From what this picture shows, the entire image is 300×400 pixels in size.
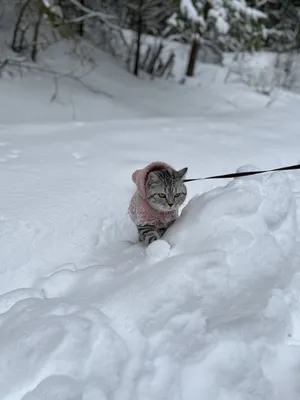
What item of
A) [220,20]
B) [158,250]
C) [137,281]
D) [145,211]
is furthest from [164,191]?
[220,20]

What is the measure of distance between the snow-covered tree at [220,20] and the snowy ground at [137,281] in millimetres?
4092

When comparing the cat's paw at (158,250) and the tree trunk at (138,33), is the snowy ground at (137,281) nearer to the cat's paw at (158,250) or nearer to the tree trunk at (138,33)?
the cat's paw at (158,250)

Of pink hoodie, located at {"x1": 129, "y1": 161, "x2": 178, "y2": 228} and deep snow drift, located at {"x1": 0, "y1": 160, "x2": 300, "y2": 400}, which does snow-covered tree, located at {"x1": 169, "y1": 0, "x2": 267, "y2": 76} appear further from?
deep snow drift, located at {"x1": 0, "y1": 160, "x2": 300, "y2": 400}

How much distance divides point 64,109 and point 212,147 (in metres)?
2.76

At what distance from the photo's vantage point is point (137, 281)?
6.82ft

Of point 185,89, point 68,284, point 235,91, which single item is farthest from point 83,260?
point 235,91

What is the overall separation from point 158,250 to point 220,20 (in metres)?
6.73

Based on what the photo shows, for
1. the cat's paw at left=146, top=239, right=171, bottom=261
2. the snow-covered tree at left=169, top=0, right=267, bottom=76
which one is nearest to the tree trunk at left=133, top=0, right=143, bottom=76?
the snow-covered tree at left=169, top=0, right=267, bottom=76

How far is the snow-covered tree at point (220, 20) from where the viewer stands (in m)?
7.48

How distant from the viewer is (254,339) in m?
1.71

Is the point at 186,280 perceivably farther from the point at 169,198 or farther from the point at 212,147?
the point at 212,147

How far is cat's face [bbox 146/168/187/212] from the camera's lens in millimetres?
2523

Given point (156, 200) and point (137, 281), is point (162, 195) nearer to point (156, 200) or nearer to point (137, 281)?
point (156, 200)

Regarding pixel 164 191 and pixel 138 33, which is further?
pixel 138 33
